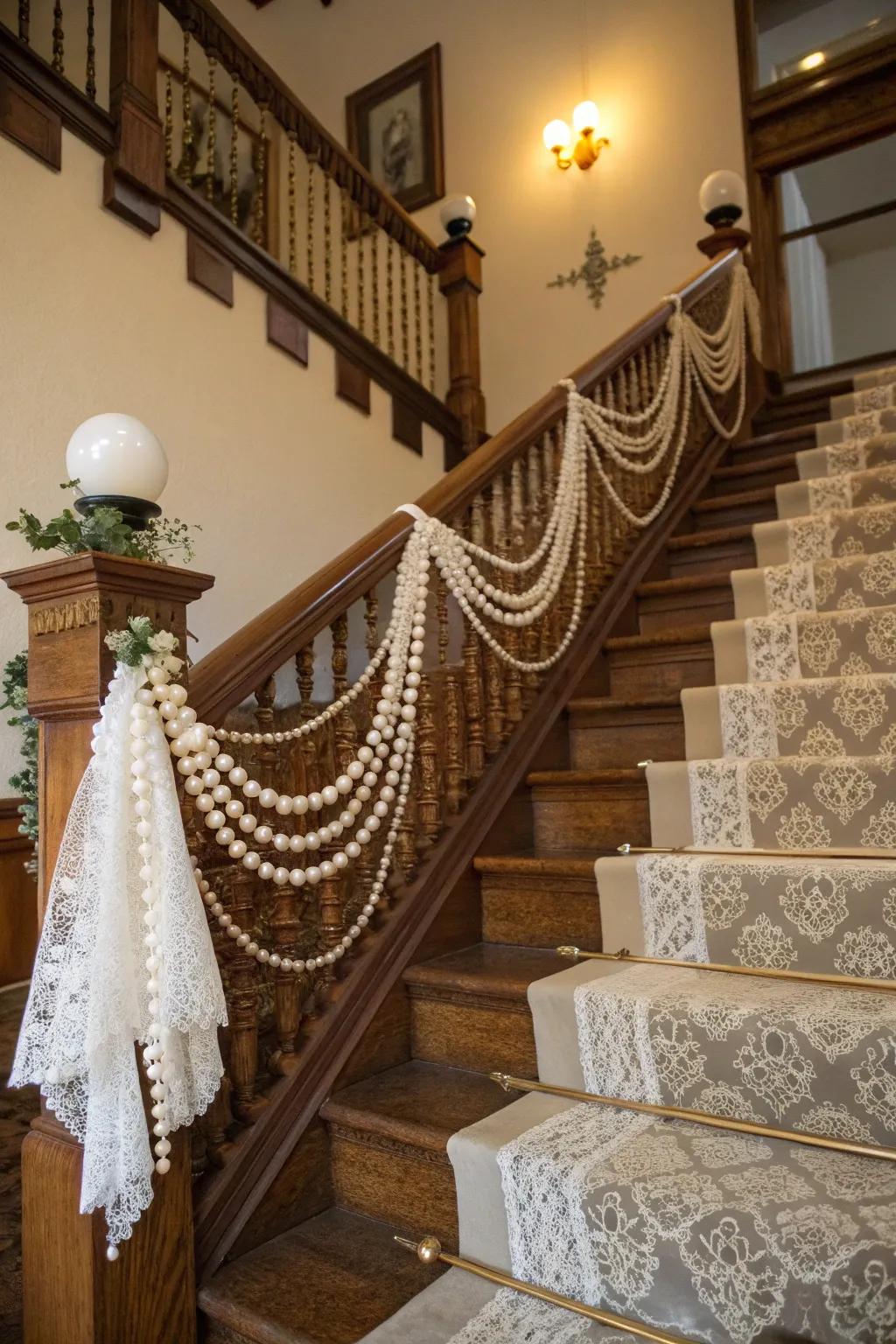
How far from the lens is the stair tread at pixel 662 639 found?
2.25m

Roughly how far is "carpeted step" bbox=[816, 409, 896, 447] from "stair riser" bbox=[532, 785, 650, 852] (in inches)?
64.4

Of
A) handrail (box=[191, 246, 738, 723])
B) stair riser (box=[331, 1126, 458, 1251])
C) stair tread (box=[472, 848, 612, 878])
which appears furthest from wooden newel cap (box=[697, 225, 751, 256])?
stair riser (box=[331, 1126, 458, 1251])

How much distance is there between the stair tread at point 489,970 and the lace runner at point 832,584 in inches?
42.2

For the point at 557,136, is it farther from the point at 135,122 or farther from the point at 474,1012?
the point at 474,1012

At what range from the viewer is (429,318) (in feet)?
13.8

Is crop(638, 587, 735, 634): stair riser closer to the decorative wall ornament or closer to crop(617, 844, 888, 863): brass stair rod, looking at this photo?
crop(617, 844, 888, 863): brass stair rod

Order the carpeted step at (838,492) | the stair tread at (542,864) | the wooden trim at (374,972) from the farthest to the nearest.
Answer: the carpeted step at (838,492)
the stair tread at (542,864)
the wooden trim at (374,972)

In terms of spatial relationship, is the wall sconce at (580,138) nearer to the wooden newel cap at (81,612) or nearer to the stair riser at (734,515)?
the stair riser at (734,515)

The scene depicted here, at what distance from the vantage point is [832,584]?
7.13ft

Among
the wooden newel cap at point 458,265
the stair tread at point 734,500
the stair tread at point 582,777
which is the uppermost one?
the wooden newel cap at point 458,265

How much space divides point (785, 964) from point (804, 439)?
240 centimetres

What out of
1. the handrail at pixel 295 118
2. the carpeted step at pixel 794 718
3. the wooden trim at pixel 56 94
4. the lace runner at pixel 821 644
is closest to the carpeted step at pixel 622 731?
the carpeted step at pixel 794 718

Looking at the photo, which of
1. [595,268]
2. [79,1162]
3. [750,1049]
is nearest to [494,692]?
[750,1049]

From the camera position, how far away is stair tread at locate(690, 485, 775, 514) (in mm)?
2816
